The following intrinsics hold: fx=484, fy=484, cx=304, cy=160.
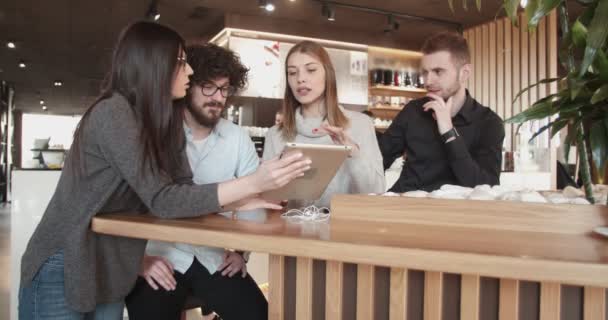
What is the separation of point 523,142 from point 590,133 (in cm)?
546

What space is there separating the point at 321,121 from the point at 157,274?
931 millimetres

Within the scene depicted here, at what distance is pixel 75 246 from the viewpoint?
1.18m

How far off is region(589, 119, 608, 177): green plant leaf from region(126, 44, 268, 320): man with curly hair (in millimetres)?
1041

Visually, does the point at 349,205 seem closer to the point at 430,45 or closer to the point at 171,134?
the point at 171,134

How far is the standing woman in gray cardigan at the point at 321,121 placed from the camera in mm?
1948

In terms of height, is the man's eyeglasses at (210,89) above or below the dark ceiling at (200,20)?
below

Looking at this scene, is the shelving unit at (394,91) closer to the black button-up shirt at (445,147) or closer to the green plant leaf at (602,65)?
the black button-up shirt at (445,147)

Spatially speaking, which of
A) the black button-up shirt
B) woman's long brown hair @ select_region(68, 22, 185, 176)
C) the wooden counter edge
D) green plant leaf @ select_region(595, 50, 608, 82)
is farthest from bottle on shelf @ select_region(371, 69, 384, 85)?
the wooden counter edge

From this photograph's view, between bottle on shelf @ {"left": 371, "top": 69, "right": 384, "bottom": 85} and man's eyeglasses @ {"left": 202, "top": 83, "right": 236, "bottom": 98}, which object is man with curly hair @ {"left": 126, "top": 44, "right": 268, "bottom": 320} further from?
bottle on shelf @ {"left": 371, "top": 69, "right": 384, "bottom": 85}

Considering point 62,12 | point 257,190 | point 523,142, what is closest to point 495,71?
point 523,142

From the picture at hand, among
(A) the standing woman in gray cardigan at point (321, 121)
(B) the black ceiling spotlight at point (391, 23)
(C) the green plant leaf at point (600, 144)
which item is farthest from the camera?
(B) the black ceiling spotlight at point (391, 23)

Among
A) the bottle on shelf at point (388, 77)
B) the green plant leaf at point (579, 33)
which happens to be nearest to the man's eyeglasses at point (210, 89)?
the green plant leaf at point (579, 33)

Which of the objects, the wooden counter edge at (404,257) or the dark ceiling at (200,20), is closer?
the wooden counter edge at (404,257)

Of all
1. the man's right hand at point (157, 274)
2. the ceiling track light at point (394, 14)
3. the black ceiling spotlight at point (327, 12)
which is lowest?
the man's right hand at point (157, 274)
